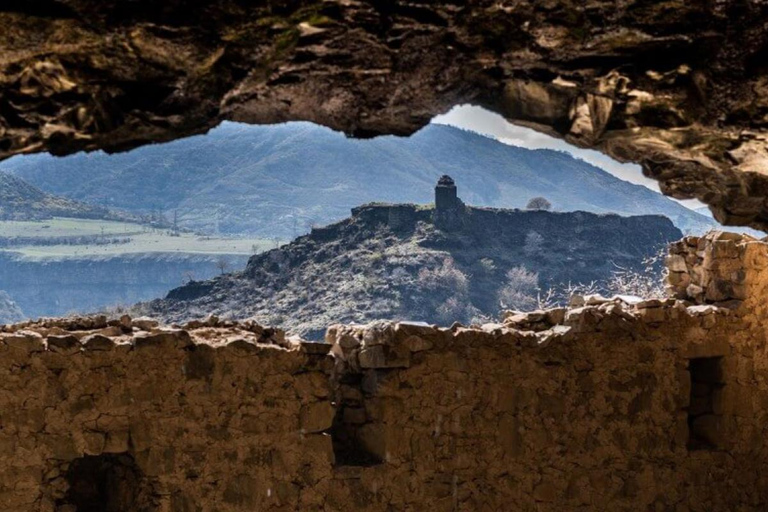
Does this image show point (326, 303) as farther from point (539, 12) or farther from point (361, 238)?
point (539, 12)

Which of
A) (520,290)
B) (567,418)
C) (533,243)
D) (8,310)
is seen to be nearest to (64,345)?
(567,418)

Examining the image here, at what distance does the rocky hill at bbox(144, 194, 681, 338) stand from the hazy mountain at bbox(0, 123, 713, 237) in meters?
15.0

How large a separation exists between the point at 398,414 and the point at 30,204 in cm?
3562

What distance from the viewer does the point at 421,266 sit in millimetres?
31203

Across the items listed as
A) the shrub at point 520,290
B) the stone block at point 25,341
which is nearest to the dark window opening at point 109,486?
the stone block at point 25,341

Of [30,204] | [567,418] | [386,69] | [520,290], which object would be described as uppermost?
[386,69]

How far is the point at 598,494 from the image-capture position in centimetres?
835

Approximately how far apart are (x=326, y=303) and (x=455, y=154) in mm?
25041

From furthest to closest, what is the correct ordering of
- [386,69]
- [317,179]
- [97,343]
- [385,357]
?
1. [317,179]
2. [385,357]
3. [97,343]
4. [386,69]

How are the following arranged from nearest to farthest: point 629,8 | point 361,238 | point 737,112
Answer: point 629,8 < point 737,112 < point 361,238

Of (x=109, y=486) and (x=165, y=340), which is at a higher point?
(x=165, y=340)

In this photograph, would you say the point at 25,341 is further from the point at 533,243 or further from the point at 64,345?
the point at 533,243

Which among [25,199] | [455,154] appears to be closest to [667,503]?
[25,199]

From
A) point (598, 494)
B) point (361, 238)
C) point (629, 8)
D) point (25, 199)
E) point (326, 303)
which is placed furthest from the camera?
point (25, 199)
